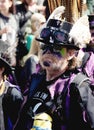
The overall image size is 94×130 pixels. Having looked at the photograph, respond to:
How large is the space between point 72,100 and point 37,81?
0.46 m

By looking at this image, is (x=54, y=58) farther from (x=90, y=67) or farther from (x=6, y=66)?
(x=90, y=67)

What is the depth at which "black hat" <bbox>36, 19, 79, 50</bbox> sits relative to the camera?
398cm

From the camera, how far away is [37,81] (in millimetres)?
4020

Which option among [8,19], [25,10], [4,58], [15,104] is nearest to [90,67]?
[4,58]

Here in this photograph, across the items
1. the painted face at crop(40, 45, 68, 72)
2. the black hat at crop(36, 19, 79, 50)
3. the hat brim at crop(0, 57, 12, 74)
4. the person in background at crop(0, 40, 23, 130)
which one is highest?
the black hat at crop(36, 19, 79, 50)

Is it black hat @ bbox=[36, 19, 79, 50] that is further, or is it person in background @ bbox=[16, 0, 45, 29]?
person in background @ bbox=[16, 0, 45, 29]

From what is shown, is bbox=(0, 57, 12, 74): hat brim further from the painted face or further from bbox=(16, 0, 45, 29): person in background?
bbox=(16, 0, 45, 29): person in background

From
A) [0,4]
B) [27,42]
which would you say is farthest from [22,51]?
[0,4]

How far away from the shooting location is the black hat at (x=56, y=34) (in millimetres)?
3977

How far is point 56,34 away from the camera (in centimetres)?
402

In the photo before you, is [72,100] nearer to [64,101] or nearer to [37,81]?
[64,101]

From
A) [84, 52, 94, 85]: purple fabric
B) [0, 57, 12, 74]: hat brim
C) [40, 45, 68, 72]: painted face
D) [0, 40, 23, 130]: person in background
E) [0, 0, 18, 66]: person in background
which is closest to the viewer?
[40, 45, 68, 72]: painted face

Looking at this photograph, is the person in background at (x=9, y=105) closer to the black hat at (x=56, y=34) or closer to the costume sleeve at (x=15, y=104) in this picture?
the costume sleeve at (x=15, y=104)

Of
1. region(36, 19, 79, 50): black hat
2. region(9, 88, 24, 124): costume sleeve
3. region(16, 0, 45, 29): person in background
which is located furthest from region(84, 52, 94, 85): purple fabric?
region(16, 0, 45, 29): person in background
